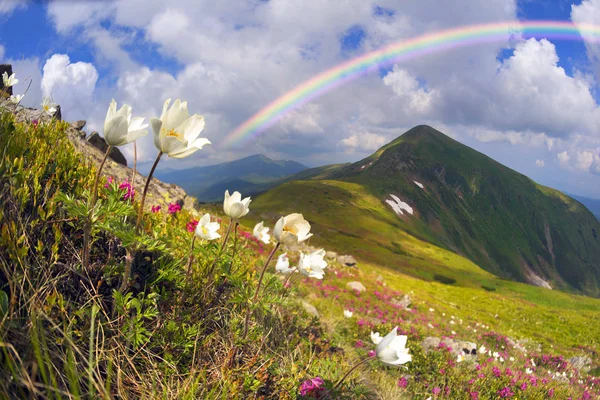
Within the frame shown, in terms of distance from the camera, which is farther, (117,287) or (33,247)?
(117,287)

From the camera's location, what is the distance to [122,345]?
2.38 m

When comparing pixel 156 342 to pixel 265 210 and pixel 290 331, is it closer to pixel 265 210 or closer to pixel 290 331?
pixel 290 331

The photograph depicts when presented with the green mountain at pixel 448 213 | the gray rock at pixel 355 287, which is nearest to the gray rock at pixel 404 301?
the gray rock at pixel 355 287

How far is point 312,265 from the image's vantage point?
11.0 feet

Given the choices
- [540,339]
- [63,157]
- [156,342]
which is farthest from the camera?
[540,339]

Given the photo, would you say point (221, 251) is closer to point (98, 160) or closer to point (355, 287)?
point (98, 160)

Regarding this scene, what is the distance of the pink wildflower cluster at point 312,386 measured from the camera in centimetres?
283

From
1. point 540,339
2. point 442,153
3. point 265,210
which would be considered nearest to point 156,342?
point 540,339

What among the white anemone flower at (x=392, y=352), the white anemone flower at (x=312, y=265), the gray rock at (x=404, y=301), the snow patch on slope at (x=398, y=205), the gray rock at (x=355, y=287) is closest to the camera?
the white anemone flower at (x=392, y=352)

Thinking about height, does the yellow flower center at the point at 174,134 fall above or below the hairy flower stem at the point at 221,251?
above

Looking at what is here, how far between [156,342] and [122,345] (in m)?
0.26

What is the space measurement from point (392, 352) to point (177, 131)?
98.2 inches

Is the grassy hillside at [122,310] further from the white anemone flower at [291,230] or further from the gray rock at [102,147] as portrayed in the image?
the gray rock at [102,147]

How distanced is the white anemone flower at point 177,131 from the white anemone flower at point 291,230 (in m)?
0.95
